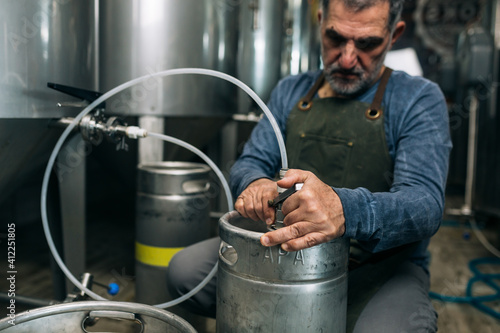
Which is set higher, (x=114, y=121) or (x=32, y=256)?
(x=114, y=121)

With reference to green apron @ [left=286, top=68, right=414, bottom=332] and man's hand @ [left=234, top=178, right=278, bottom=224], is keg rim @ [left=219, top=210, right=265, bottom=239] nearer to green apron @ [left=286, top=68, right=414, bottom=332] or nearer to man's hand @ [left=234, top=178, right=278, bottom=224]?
man's hand @ [left=234, top=178, right=278, bottom=224]

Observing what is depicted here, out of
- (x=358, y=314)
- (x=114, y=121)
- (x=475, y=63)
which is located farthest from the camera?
(x=475, y=63)

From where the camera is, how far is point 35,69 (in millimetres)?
882

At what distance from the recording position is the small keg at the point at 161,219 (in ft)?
4.22

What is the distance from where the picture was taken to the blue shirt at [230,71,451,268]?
759 millimetres

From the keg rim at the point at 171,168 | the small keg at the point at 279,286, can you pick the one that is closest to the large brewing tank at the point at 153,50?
the keg rim at the point at 171,168

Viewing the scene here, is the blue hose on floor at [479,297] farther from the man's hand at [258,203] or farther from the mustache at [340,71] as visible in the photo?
the man's hand at [258,203]

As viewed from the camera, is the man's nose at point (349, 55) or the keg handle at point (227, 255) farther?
the man's nose at point (349, 55)

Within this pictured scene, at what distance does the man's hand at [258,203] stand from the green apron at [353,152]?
0.29 meters

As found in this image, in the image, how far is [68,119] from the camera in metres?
1.01

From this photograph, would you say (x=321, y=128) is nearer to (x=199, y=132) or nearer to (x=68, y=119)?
(x=68, y=119)

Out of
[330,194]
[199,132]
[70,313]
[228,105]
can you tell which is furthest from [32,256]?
[330,194]

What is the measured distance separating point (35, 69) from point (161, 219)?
0.57m

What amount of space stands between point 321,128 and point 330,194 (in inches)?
16.7
